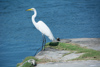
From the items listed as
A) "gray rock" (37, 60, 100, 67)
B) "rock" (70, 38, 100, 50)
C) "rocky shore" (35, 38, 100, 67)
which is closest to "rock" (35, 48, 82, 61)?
"rocky shore" (35, 38, 100, 67)

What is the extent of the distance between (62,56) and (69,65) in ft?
4.01

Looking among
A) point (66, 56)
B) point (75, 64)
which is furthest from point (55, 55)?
point (75, 64)

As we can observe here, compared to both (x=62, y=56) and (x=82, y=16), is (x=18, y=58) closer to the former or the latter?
(x=62, y=56)

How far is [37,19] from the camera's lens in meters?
17.8

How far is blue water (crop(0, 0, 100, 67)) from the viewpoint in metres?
11.1

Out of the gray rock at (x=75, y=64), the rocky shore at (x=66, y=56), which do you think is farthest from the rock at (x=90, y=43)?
the gray rock at (x=75, y=64)

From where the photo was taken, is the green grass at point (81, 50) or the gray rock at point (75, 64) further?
the green grass at point (81, 50)

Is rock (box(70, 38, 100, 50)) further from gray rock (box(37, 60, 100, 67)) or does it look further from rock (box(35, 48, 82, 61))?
gray rock (box(37, 60, 100, 67))

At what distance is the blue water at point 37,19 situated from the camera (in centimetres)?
1112

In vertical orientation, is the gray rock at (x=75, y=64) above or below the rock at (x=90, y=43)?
below

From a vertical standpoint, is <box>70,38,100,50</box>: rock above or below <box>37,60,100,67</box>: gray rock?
above

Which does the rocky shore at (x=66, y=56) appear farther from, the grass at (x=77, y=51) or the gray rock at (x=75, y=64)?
the grass at (x=77, y=51)

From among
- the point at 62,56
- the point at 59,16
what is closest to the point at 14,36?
the point at 59,16

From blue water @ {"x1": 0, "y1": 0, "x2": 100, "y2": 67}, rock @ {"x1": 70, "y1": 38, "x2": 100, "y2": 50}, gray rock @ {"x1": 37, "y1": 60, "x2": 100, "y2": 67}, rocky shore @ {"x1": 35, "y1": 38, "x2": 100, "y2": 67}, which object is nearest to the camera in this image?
gray rock @ {"x1": 37, "y1": 60, "x2": 100, "y2": 67}
